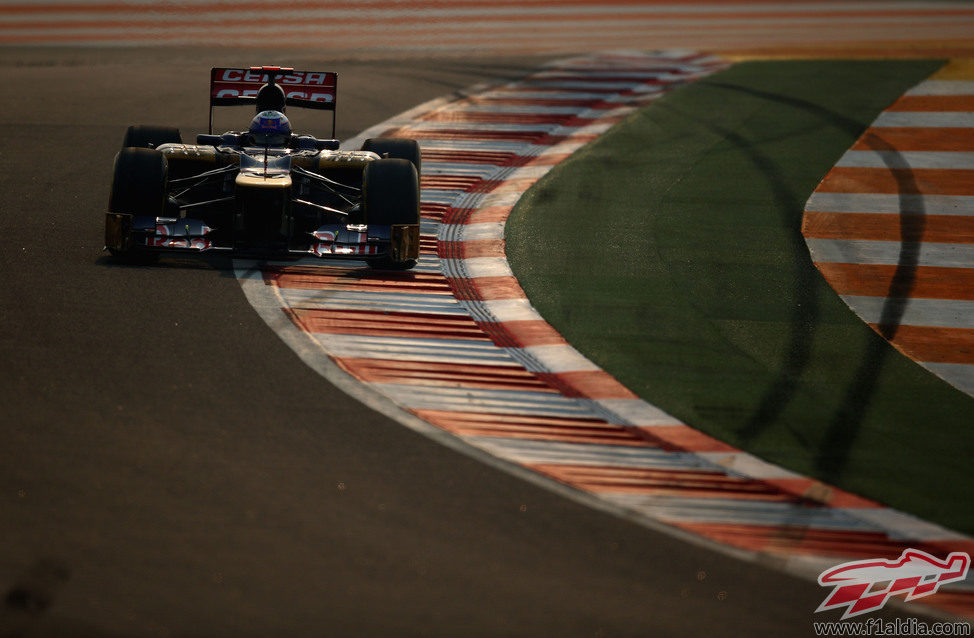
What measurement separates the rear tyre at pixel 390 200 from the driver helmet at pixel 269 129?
109 centimetres

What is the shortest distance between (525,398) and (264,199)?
3.17 meters

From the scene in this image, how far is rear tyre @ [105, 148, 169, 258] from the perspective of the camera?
9523mm

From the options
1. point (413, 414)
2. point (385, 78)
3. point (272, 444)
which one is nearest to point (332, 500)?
point (272, 444)

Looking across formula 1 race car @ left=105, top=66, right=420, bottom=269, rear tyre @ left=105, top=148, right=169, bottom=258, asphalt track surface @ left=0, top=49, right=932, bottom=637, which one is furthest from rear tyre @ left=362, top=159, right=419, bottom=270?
rear tyre @ left=105, top=148, right=169, bottom=258

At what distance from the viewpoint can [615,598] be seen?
5.18 meters

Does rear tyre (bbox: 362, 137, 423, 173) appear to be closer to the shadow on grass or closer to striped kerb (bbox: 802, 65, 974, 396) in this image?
the shadow on grass

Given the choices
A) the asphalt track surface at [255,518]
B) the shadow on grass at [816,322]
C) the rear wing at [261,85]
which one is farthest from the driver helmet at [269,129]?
the shadow on grass at [816,322]

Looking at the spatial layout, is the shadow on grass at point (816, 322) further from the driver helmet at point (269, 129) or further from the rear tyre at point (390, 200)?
the driver helmet at point (269, 129)

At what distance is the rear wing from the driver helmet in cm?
72

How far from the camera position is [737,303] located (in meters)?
9.30

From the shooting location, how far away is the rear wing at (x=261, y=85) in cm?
1136

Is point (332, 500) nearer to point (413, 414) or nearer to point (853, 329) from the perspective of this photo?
point (413, 414)

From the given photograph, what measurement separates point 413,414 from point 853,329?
3570 millimetres

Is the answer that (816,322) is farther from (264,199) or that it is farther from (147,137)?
(147,137)
